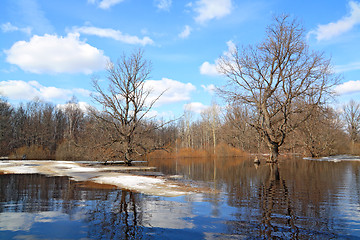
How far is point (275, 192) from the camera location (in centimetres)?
1055

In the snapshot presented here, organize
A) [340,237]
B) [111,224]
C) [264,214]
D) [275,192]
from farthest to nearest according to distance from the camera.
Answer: [275,192]
[264,214]
[111,224]
[340,237]

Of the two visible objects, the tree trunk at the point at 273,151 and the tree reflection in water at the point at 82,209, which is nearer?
the tree reflection in water at the point at 82,209

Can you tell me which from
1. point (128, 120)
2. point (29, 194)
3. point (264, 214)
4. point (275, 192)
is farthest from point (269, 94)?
point (29, 194)

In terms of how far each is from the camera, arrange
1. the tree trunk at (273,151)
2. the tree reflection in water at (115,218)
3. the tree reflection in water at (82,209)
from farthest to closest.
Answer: the tree trunk at (273,151) < the tree reflection in water at (82,209) < the tree reflection in water at (115,218)

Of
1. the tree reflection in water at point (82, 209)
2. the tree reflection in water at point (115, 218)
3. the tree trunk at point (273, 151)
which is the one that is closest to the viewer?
the tree reflection in water at point (115, 218)

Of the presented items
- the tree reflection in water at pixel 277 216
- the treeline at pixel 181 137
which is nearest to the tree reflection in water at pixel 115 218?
the tree reflection in water at pixel 277 216

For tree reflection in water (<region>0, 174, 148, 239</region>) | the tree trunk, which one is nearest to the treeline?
the tree trunk

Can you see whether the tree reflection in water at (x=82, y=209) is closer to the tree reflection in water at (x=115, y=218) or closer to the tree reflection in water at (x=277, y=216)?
the tree reflection in water at (x=115, y=218)

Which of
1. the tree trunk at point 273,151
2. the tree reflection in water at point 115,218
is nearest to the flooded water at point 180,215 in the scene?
the tree reflection in water at point 115,218

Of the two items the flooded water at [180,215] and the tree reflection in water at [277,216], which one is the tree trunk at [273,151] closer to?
the flooded water at [180,215]

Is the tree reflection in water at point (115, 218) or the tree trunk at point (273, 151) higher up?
the tree trunk at point (273, 151)

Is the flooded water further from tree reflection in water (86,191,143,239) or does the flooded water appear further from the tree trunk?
the tree trunk

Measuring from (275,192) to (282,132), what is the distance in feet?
58.1

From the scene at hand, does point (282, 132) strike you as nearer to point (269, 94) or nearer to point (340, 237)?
point (269, 94)
